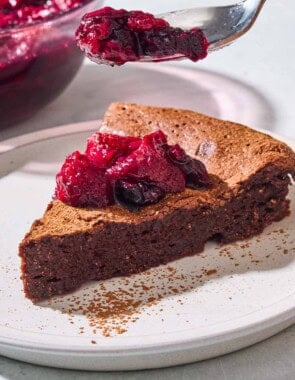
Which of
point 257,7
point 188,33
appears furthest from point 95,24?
point 257,7

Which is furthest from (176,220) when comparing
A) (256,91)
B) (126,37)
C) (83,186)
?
(256,91)

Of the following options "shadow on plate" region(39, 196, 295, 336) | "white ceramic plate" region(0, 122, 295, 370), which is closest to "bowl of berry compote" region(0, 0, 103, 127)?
"white ceramic plate" region(0, 122, 295, 370)

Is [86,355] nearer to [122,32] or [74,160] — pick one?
[74,160]

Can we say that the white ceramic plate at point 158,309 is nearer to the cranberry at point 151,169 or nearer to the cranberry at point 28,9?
the cranberry at point 151,169

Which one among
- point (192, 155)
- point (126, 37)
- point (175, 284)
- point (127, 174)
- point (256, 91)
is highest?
point (126, 37)

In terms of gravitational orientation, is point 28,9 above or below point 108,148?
above

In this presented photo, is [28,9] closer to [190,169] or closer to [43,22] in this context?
[43,22]
